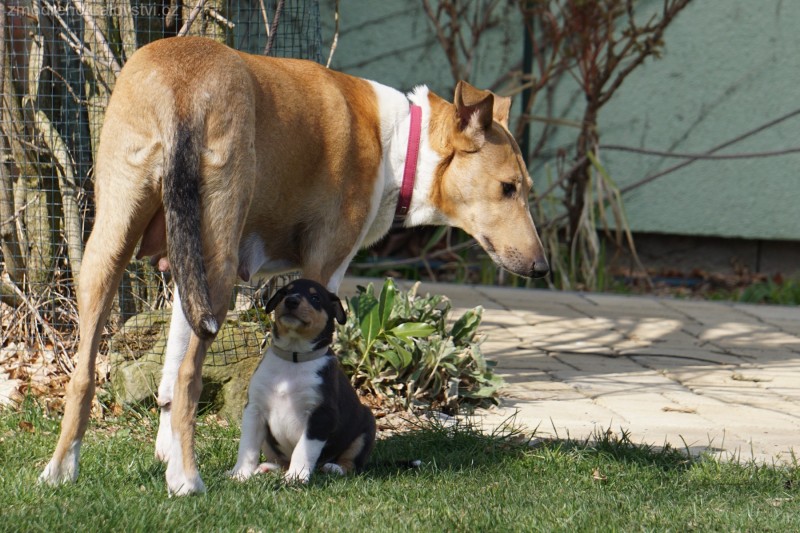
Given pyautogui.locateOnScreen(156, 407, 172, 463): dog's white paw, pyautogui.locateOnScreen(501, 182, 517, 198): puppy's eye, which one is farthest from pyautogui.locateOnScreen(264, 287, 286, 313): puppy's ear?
pyautogui.locateOnScreen(501, 182, 517, 198): puppy's eye

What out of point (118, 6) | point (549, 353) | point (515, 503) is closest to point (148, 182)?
point (515, 503)

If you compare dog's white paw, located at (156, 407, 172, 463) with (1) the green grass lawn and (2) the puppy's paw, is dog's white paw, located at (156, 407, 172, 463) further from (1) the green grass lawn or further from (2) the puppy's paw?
(2) the puppy's paw

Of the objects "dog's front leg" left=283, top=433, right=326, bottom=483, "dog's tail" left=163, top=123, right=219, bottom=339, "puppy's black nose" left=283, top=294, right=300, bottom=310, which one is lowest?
"dog's front leg" left=283, top=433, right=326, bottom=483

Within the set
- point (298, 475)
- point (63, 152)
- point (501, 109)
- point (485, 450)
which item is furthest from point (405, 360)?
point (63, 152)

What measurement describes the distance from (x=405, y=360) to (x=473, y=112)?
1.46 meters

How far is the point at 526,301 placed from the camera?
8977 mm

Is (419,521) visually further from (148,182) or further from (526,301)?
(526,301)

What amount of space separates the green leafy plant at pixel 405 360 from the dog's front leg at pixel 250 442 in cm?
142

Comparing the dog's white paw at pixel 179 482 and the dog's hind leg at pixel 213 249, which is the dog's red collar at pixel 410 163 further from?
the dog's white paw at pixel 179 482

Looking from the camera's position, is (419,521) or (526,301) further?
(526,301)

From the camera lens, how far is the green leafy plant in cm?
561

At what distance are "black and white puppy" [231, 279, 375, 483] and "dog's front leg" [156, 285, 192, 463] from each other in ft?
1.02

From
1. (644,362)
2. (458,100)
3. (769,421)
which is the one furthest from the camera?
(644,362)

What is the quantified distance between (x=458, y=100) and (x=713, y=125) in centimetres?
637
